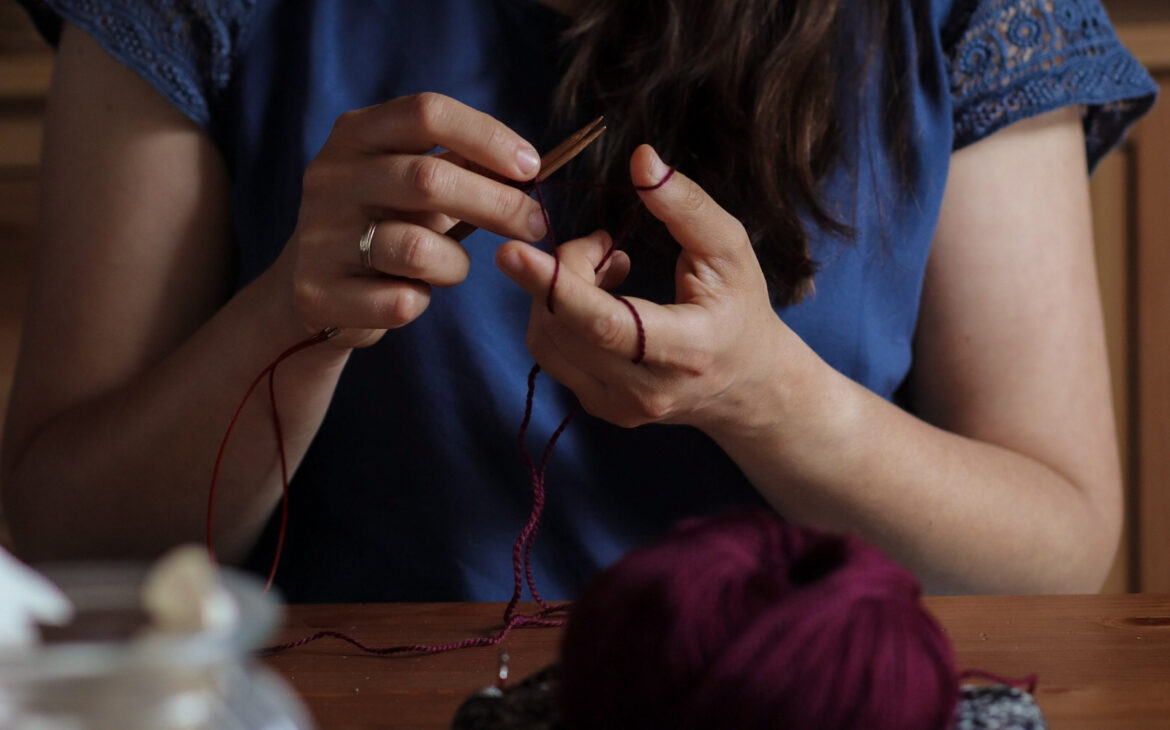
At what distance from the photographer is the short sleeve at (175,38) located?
828 millimetres

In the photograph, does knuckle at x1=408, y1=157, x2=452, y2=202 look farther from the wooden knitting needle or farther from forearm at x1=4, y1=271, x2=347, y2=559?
forearm at x1=4, y1=271, x2=347, y2=559

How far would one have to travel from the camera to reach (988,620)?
603 mm

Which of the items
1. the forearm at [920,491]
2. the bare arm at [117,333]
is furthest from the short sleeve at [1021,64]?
the bare arm at [117,333]

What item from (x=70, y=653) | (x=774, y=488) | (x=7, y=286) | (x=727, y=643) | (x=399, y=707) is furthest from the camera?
(x=7, y=286)

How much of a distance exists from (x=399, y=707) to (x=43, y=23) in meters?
0.72

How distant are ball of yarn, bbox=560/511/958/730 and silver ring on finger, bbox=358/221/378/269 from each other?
282mm

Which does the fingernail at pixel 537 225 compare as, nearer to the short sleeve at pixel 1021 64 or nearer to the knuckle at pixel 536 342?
the knuckle at pixel 536 342

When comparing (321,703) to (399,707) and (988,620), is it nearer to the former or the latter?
(399,707)

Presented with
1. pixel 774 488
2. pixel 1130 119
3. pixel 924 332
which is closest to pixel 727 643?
pixel 774 488

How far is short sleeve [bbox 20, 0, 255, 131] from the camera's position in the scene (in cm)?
83

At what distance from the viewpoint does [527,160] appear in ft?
1.92

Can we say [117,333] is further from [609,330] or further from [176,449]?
[609,330]

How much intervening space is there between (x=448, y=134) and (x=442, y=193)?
33mm

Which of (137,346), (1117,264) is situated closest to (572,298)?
(137,346)
